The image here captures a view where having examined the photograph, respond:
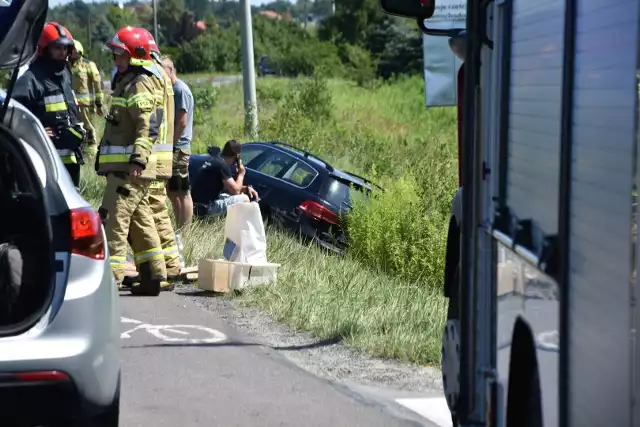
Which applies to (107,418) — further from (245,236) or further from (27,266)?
(245,236)

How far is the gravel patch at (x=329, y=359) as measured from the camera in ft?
25.2

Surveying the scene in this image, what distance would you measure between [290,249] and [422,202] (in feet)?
5.04

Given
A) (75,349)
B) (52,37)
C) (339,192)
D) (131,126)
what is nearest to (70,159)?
(52,37)

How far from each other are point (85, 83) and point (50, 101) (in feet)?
15.0

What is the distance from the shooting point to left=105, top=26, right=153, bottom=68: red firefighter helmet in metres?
9.88

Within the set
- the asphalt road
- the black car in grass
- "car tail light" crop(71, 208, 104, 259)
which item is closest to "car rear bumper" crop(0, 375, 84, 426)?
"car tail light" crop(71, 208, 104, 259)

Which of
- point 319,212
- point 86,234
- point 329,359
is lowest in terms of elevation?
point 329,359

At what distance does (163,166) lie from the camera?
34.0 ft

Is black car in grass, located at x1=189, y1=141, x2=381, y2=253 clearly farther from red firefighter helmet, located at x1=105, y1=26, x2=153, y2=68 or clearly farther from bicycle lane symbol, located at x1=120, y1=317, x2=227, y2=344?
bicycle lane symbol, located at x1=120, y1=317, x2=227, y2=344

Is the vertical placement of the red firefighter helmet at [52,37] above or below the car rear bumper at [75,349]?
above

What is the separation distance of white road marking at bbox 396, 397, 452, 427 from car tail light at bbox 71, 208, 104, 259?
2.24m

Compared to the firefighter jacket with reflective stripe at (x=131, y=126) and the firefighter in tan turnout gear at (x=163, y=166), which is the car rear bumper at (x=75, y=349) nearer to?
the firefighter jacket with reflective stripe at (x=131, y=126)

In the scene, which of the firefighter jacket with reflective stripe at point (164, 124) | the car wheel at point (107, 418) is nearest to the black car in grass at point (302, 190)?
the firefighter jacket with reflective stripe at point (164, 124)

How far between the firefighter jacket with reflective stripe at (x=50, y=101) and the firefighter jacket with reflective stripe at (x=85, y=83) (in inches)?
156
